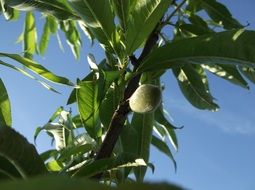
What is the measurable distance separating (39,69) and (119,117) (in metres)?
0.28

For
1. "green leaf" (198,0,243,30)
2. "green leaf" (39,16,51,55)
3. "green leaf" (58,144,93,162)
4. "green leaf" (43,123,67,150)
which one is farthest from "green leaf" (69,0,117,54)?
"green leaf" (39,16,51,55)

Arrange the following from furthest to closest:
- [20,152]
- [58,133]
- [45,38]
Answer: [45,38]
[58,133]
[20,152]

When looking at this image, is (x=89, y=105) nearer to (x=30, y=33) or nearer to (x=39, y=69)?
(x=39, y=69)

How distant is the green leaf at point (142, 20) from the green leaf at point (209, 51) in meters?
0.07

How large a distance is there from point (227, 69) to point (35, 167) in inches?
43.7

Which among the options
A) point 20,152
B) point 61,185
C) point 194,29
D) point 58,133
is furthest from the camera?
point 194,29

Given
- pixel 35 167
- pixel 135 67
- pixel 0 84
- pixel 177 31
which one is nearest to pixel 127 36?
pixel 135 67

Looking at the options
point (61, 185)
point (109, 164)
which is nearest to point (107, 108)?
point (109, 164)

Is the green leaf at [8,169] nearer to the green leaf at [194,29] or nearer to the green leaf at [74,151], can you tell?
the green leaf at [74,151]

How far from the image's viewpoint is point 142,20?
3.94 feet

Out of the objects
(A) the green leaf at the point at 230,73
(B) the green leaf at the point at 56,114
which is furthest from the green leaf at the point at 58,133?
(A) the green leaf at the point at 230,73

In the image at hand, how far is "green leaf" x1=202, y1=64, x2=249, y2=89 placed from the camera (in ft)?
5.55

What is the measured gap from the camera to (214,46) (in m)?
1.09

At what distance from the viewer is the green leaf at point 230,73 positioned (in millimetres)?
1691
